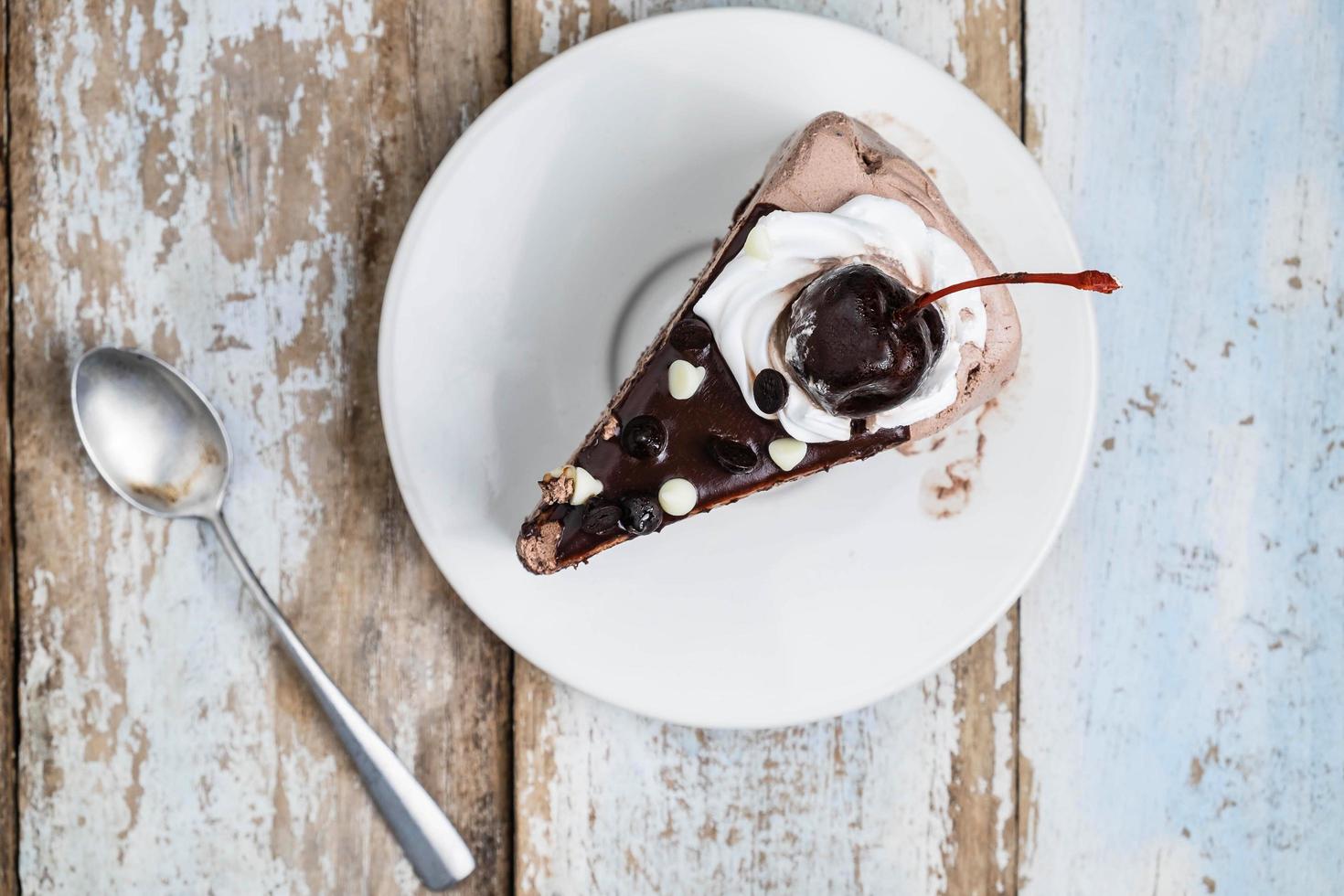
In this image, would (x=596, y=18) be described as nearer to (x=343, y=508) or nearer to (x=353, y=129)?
(x=353, y=129)

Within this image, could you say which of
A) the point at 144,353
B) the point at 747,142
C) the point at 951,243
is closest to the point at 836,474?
the point at 951,243

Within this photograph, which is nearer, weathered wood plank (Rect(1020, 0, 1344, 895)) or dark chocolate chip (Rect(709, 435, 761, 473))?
dark chocolate chip (Rect(709, 435, 761, 473))

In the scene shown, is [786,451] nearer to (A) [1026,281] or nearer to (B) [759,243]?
(B) [759,243]

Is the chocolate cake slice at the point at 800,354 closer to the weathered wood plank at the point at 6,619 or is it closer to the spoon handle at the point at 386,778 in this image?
the spoon handle at the point at 386,778

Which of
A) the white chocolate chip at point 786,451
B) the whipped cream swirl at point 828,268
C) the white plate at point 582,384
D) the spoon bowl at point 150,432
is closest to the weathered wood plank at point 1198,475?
the white plate at point 582,384

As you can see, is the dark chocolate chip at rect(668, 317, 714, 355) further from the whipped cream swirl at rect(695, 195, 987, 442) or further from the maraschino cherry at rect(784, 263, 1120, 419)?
the maraschino cherry at rect(784, 263, 1120, 419)

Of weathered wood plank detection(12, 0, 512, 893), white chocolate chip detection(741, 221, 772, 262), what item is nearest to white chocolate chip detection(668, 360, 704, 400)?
white chocolate chip detection(741, 221, 772, 262)

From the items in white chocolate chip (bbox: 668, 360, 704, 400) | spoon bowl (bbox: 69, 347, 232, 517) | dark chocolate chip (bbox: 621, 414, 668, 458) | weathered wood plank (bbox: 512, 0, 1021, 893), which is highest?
spoon bowl (bbox: 69, 347, 232, 517)

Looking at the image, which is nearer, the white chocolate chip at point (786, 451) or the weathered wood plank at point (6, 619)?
the white chocolate chip at point (786, 451)
